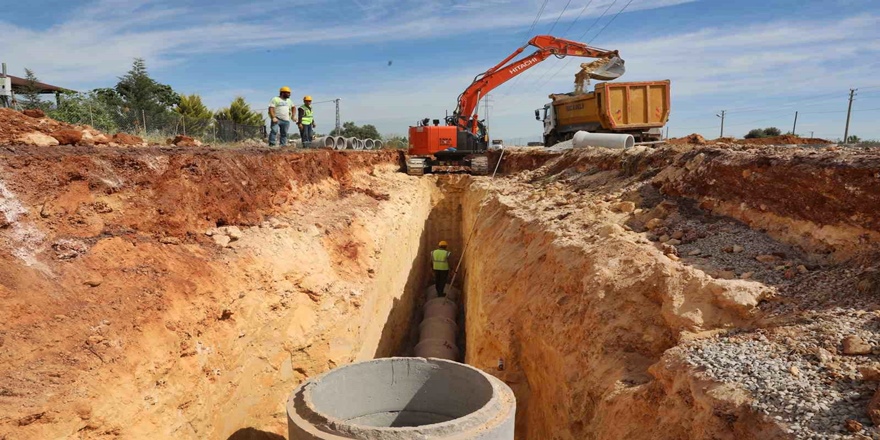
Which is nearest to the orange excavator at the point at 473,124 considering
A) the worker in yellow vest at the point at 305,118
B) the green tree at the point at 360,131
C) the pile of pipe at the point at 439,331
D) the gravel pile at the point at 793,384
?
the worker in yellow vest at the point at 305,118

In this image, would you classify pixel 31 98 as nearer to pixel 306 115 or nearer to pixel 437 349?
pixel 306 115

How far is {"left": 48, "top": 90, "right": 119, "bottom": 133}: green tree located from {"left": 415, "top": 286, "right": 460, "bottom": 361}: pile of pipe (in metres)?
11.7

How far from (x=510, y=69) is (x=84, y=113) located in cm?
1476

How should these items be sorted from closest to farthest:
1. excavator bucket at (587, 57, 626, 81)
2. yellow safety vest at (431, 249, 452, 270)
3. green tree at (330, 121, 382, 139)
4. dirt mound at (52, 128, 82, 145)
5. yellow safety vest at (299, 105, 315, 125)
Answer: dirt mound at (52, 128, 82, 145)
yellow safety vest at (431, 249, 452, 270)
yellow safety vest at (299, 105, 315, 125)
excavator bucket at (587, 57, 626, 81)
green tree at (330, 121, 382, 139)

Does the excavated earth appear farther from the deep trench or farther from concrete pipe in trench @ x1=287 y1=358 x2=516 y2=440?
the deep trench

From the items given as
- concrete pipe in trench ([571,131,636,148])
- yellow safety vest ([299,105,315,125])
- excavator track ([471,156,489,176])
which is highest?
yellow safety vest ([299,105,315,125])

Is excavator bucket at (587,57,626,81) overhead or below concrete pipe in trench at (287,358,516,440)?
overhead

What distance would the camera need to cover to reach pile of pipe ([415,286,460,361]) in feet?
34.7

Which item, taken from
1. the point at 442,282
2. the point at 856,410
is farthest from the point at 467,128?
the point at 856,410

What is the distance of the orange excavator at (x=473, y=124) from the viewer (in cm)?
1795

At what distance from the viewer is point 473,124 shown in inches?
809

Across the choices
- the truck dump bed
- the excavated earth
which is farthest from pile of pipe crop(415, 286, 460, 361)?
the truck dump bed

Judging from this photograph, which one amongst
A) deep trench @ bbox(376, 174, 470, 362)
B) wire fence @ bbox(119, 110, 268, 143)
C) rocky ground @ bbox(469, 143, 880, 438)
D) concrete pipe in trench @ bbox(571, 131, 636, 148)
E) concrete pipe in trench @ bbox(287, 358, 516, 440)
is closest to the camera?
rocky ground @ bbox(469, 143, 880, 438)

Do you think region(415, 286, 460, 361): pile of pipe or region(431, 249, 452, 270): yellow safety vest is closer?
region(415, 286, 460, 361): pile of pipe
